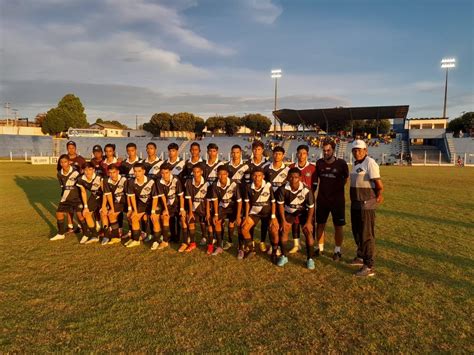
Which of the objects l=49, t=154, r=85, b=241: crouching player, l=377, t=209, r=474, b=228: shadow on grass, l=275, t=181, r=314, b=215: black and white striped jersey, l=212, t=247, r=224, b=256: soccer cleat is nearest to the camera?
l=275, t=181, r=314, b=215: black and white striped jersey

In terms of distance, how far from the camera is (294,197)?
5586 millimetres

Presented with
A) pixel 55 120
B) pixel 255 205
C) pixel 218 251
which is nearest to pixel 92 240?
pixel 218 251

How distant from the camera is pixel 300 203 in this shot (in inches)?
220

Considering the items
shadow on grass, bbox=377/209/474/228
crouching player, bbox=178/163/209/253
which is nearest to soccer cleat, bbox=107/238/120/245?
→ crouching player, bbox=178/163/209/253

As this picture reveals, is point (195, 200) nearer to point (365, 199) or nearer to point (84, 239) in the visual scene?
point (84, 239)

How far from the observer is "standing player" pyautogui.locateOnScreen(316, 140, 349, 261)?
5.61m

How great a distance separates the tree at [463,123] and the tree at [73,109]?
238 ft

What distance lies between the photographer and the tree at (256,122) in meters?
71.9

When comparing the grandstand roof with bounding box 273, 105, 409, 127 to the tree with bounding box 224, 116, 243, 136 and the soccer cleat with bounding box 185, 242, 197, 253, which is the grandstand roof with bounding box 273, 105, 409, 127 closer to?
the tree with bounding box 224, 116, 243, 136

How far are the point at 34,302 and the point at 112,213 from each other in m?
2.79

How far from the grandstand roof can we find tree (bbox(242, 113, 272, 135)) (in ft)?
83.2

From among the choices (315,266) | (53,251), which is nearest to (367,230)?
(315,266)

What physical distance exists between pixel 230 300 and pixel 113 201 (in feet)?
12.6

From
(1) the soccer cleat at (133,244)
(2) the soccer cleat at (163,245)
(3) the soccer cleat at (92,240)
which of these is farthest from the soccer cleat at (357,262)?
(3) the soccer cleat at (92,240)
